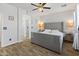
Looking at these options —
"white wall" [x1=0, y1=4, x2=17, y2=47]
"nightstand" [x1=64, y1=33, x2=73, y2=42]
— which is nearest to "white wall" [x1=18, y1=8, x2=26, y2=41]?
"white wall" [x1=0, y1=4, x2=17, y2=47]

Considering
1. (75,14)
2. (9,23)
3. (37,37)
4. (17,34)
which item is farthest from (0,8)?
(75,14)

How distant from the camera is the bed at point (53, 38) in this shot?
3.80 metres

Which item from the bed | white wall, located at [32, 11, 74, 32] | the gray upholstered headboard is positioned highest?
white wall, located at [32, 11, 74, 32]

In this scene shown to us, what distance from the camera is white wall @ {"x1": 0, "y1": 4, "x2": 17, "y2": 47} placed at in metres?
4.68

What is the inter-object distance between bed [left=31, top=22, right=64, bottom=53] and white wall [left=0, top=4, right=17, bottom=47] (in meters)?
0.89

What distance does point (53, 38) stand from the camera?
14.5 feet

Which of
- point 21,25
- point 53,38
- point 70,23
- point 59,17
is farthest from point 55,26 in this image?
point 21,25

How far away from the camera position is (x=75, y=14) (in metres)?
3.53

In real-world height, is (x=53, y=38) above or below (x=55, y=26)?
below

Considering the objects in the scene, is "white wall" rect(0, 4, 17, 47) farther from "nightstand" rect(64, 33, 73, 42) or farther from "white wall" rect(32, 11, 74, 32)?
"nightstand" rect(64, 33, 73, 42)

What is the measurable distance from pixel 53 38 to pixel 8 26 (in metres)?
1.99

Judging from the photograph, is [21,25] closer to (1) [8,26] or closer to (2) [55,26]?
(1) [8,26]

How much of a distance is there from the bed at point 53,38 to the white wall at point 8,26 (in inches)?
35.1

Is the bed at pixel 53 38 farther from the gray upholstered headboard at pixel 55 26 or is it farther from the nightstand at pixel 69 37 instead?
the nightstand at pixel 69 37
